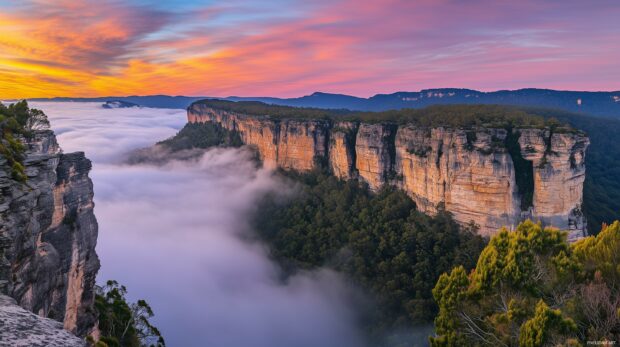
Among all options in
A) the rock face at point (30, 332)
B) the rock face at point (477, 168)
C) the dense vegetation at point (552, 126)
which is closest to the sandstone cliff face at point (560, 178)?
the rock face at point (477, 168)

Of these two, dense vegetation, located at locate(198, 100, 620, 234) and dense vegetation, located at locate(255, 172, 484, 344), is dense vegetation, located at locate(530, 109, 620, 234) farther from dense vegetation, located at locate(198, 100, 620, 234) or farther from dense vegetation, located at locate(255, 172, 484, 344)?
dense vegetation, located at locate(255, 172, 484, 344)

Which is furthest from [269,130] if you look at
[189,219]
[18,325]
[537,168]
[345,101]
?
[345,101]

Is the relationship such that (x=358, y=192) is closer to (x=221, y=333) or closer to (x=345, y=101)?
(x=221, y=333)

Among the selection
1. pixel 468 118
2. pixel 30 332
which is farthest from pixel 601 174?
pixel 30 332

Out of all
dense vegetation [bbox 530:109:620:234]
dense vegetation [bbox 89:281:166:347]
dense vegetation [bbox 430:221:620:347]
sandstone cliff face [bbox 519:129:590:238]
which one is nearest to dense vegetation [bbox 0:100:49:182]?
dense vegetation [bbox 89:281:166:347]

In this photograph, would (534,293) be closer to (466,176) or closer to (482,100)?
(466,176)

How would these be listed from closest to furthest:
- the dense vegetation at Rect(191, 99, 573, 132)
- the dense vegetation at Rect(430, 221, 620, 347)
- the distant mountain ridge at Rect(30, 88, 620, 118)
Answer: the dense vegetation at Rect(430, 221, 620, 347) → the dense vegetation at Rect(191, 99, 573, 132) → the distant mountain ridge at Rect(30, 88, 620, 118)
